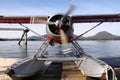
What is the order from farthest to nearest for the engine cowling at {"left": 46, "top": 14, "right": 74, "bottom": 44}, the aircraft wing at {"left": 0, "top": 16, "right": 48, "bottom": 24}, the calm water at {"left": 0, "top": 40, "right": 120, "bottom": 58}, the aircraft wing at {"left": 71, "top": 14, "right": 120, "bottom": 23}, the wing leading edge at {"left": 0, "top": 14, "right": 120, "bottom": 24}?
the calm water at {"left": 0, "top": 40, "right": 120, "bottom": 58}
the aircraft wing at {"left": 71, "top": 14, "right": 120, "bottom": 23}
the wing leading edge at {"left": 0, "top": 14, "right": 120, "bottom": 24}
the aircraft wing at {"left": 0, "top": 16, "right": 48, "bottom": 24}
the engine cowling at {"left": 46, "top": 14, "right": 74, "bottom": 44}

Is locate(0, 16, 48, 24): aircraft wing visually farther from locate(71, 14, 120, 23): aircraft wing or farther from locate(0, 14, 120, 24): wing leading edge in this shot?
locate(71, 14, 120, 23): aircraft wing

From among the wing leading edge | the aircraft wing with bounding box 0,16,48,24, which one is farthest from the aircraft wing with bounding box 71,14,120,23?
the aircraft wing with bounding box 0,16,48,24

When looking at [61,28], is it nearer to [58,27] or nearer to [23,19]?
[58,27]

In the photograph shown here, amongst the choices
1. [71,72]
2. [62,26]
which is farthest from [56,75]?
[62,26]

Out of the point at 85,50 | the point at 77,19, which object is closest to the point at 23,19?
the point at 77,19

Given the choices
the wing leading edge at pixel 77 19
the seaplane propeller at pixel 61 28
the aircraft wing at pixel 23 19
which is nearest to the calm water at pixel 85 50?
the wing leading edge at pixel 77 19

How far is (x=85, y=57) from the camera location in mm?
10438

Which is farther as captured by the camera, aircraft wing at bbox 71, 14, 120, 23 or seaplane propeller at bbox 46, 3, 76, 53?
aircraft wing at bbox 71, 14, 120, 23

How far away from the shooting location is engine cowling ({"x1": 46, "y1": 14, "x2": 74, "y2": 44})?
956 cm

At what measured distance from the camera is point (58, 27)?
376 inches

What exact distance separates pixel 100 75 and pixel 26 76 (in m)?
2.67

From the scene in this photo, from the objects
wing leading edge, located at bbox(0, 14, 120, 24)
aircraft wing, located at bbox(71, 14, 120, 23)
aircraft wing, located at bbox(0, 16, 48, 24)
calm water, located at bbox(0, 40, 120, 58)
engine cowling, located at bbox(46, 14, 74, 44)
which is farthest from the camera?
calm water, located at bbox(0, 40, 120, 58)

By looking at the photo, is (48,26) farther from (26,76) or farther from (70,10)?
(26,76)

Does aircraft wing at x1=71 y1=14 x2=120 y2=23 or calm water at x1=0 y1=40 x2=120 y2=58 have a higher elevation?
aircraft wing at x1=71 y1=14 x2=120 y2=23
